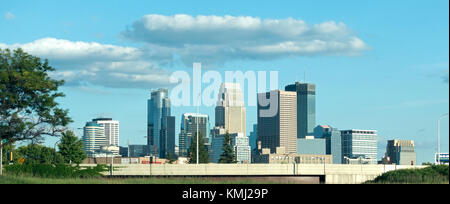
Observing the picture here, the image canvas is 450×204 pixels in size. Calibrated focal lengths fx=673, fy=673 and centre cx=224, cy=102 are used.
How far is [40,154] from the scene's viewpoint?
126 meters

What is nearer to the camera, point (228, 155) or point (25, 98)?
point (25, 98)

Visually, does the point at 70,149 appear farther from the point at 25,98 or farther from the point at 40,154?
the point at 25,98

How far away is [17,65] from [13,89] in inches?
101

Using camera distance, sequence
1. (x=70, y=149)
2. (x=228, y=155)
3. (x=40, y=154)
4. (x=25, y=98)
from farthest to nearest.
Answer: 1. (x=228, y=155)
2. (x=40, y=154)
3. (x=70, y=149)
4. (x=25, y=98)

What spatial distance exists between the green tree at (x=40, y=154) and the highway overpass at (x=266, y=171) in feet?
105

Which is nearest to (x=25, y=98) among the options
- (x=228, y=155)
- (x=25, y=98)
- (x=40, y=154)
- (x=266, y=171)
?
(x=25, y=98)

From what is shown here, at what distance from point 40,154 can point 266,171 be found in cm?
5720

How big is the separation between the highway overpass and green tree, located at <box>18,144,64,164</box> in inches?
1258

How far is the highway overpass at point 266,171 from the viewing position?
81000 mm

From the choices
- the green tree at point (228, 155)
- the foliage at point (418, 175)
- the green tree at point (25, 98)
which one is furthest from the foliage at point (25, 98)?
the green tree at point (228, 155)

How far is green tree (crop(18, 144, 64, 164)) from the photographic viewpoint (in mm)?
109688

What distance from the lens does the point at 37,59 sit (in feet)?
214

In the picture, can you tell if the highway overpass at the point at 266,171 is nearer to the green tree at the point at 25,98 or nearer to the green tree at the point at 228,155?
the green tree at the point at 25,98
